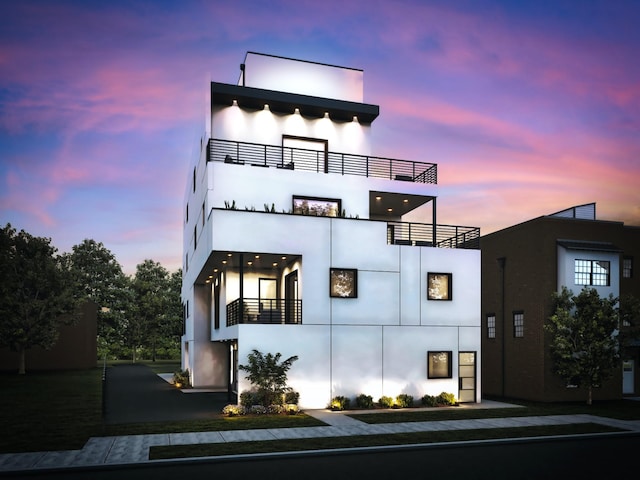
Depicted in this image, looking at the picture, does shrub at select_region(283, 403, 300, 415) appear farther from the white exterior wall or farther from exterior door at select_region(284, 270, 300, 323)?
the white exterior wall

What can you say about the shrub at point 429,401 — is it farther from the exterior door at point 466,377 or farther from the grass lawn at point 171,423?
the exterior door at point 466,377

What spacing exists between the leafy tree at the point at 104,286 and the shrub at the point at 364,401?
5459 cm

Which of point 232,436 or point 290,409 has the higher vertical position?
point 232,436

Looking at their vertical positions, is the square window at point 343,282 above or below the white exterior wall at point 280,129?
below

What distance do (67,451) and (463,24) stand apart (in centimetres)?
2141

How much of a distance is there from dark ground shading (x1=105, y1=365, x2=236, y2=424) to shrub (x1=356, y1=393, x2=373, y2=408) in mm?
5671

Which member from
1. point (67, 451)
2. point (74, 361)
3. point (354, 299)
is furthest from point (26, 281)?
point (67, 451)

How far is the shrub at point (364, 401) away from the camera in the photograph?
23.6 m

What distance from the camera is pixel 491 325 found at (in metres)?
31.9

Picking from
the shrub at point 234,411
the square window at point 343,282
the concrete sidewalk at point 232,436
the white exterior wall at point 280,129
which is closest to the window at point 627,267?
the concrete sidewalk at point 232,436

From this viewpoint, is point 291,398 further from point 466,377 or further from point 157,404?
point 466,377

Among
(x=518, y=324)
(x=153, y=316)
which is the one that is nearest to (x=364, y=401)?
(x=518, y=324)

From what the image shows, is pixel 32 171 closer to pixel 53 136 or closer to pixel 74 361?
pixel 53 136

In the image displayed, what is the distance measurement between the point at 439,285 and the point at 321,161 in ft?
30.1
